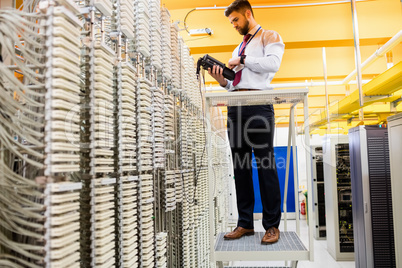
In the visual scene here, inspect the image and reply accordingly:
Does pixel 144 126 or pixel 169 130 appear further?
pixel 169 130

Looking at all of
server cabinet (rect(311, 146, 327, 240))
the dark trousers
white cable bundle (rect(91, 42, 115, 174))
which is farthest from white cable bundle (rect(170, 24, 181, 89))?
server cabinet (rect(311, 146, 327, 240))

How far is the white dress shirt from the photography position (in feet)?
8.26

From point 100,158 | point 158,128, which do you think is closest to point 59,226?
point 100,158

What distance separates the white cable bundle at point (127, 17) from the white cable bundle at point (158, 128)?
48 cm

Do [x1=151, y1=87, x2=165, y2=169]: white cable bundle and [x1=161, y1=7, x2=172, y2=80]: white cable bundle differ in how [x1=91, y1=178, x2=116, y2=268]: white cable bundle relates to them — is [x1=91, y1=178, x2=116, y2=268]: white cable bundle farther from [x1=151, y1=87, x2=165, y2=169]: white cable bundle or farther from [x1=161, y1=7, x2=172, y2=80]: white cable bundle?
[x1=161, y1=7, x2=172, y2=80]: white cable bundle

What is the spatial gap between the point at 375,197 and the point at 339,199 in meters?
2.23

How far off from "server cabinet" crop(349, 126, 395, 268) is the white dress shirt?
9.55 ft

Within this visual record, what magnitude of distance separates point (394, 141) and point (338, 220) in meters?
3.78

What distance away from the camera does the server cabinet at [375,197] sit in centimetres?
492

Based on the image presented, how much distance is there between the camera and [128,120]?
2.01 m

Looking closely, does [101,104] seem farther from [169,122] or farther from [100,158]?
[169,122]

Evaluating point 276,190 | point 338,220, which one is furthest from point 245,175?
point 338,220

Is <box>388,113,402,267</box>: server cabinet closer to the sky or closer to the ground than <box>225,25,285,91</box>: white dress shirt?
closer to the ground

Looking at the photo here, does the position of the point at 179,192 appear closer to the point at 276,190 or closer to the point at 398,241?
the point at 276,190
